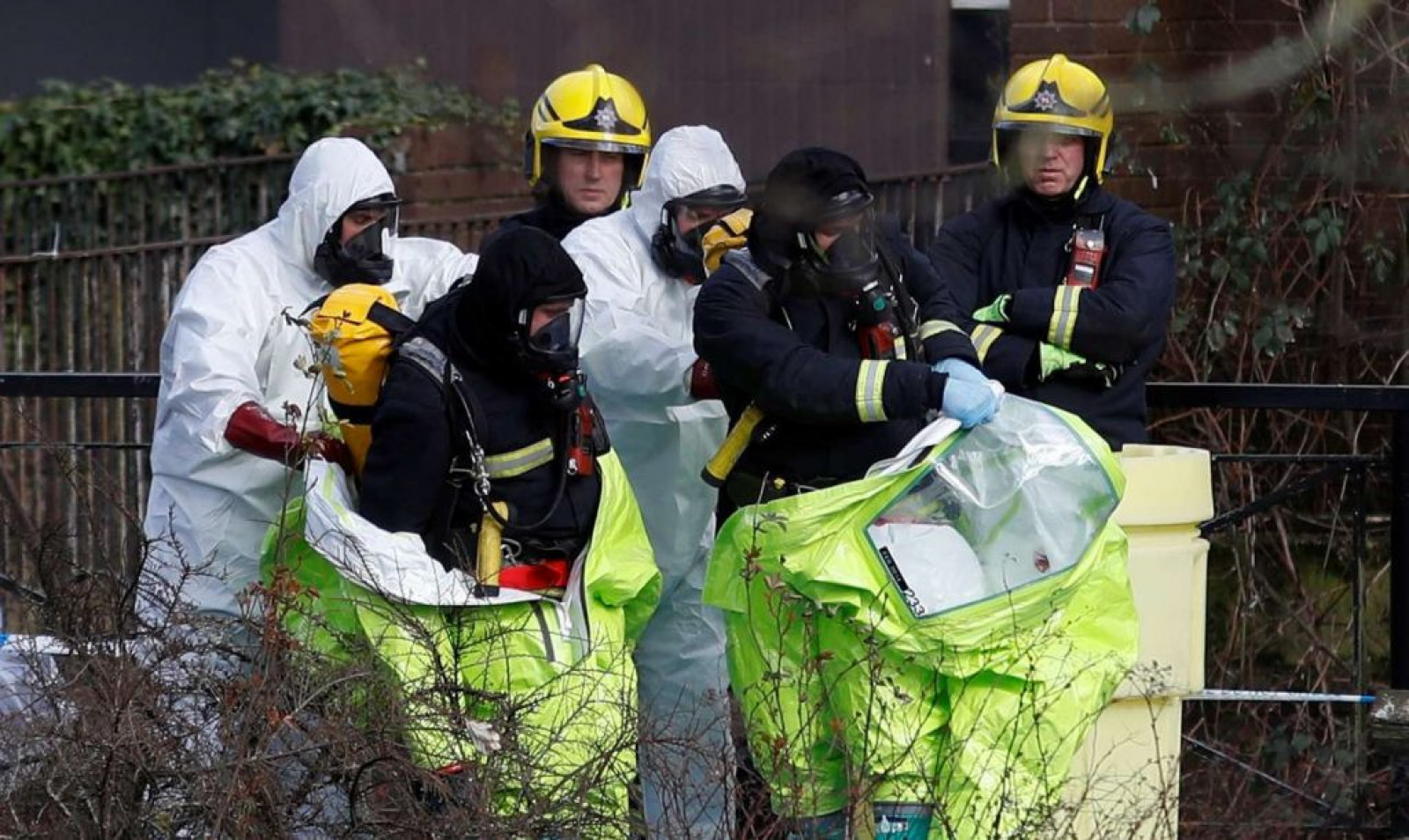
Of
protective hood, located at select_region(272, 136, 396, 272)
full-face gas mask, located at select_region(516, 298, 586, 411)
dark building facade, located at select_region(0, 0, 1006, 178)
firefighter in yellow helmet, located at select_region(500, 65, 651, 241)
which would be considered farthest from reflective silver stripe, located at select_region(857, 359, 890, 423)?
dark building facade, located at select_region(0, 0, 1006, 178)

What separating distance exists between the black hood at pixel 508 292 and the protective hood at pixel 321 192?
86 cm

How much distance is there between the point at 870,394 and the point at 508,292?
73cm

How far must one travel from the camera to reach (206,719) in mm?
4199

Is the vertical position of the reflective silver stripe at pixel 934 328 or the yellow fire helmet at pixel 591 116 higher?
the yellow fire helmet at pixel 591 116

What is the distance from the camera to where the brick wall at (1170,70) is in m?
7.61

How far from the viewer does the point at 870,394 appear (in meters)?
4.61

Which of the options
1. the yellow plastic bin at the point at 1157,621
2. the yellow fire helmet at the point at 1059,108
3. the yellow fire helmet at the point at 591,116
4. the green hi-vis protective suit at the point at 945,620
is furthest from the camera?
the yellow fire helmet at the point at 591,116

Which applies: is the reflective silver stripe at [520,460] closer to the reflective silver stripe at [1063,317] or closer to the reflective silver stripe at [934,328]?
the reflective silver stripe at [934,328]

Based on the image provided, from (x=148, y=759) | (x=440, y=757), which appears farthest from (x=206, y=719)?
(x=440, y=757)

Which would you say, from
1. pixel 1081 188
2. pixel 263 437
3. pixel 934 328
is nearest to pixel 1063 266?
pixel 1081 188

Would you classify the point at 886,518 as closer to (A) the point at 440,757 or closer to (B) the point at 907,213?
(A) the point at 440,757

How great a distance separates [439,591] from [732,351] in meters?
0.77

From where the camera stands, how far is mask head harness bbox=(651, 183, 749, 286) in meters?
5.70

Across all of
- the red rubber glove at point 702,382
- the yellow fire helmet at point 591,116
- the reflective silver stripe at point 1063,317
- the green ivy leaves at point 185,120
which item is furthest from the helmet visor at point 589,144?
the green ivy leaves at point 185,120
